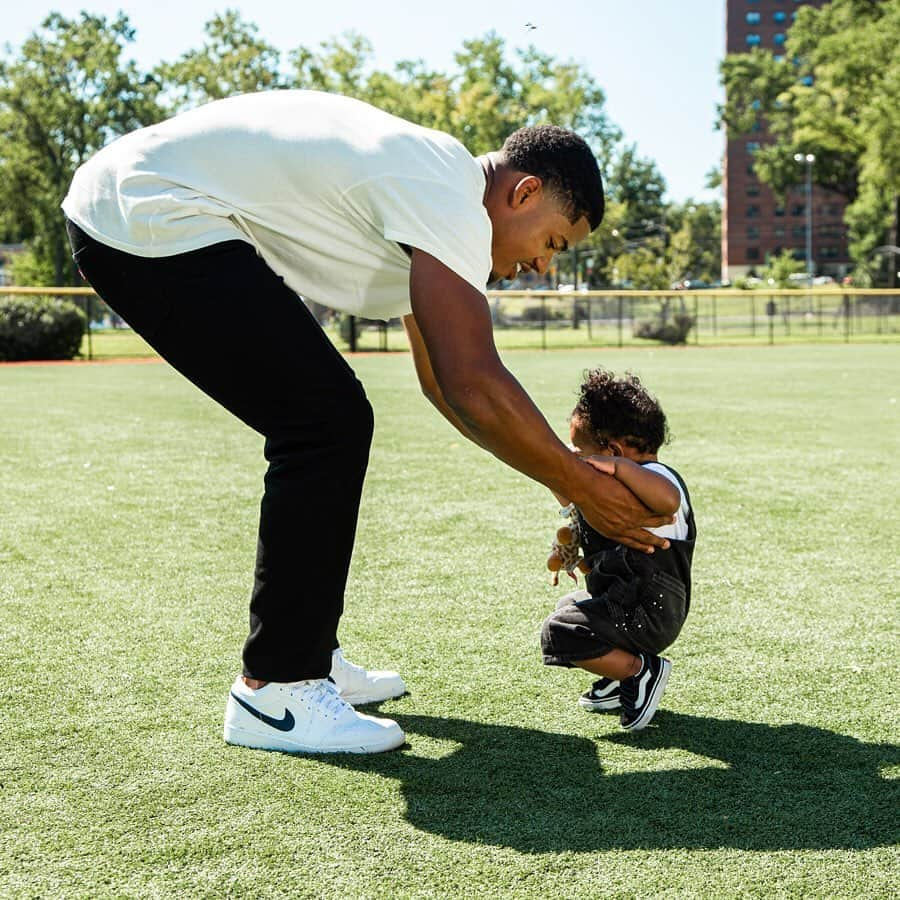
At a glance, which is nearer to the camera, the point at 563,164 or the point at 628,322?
the point at 563,164

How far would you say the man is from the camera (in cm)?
255

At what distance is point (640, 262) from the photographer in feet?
180

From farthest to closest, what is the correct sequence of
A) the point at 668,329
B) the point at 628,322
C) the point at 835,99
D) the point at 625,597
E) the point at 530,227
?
the point at 835,99 → the point at 628,322 → the point at 668,329 → the point at 625,597 → the point at 530,227

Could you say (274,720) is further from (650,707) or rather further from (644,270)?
(644,270)

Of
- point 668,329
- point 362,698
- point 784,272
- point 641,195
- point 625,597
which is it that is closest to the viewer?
point 625,597

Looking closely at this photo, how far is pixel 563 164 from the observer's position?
8.97 ft

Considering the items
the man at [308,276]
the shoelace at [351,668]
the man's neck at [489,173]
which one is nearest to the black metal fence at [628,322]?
the shoelace at [351,668]

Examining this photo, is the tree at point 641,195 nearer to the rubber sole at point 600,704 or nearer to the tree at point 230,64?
the tree at point 230,64

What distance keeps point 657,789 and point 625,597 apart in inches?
25.5

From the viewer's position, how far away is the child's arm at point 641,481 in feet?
8.82

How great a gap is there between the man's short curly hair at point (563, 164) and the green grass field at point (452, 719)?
957 mm

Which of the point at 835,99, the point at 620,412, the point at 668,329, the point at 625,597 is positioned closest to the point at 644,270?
the point at 835,99

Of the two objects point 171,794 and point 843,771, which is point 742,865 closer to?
point 843,771

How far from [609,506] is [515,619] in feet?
4.94
